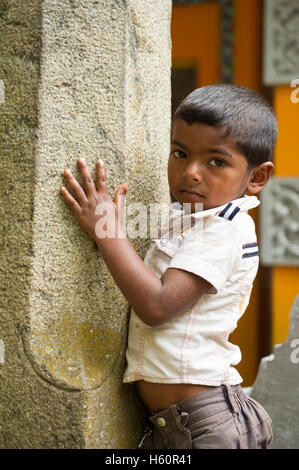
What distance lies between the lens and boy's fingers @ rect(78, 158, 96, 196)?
3.55 feet

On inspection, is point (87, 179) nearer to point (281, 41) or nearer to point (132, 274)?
point (132, 274)

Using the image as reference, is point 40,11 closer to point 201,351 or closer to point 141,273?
point 141,273

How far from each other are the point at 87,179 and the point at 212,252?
0.30m

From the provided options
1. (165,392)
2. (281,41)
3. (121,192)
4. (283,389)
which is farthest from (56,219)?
(281,41)

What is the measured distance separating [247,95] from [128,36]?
0.95 ft

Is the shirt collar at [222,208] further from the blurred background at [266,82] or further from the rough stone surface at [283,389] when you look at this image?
the blurred background at [266,82]

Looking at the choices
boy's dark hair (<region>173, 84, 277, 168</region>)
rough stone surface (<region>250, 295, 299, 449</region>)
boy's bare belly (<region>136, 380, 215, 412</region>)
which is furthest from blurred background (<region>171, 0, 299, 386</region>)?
boy's bare belly (<region>136, 380, 215, 412</region>)

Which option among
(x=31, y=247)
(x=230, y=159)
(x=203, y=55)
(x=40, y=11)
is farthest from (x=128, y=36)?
(x=203, y=55)

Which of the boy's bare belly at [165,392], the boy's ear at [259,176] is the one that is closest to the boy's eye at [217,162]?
the boy's ear at [259,176]

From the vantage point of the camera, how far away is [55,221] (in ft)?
3.54

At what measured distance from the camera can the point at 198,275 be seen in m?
1.02

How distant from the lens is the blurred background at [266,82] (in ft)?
9.94

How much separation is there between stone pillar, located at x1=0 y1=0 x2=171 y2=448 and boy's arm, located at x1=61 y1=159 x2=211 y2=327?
1.4 inches

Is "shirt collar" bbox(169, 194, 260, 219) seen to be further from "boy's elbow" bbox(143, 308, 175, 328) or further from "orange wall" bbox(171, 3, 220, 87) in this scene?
"orange wall" bbox(171, 3, 220, 87)
